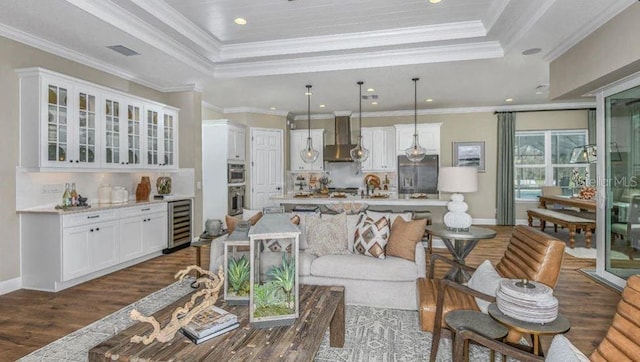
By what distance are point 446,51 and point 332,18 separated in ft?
5.48

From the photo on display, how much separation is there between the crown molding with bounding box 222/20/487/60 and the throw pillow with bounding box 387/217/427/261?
7.84 feet

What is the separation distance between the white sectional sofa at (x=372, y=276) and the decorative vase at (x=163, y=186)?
3.59m

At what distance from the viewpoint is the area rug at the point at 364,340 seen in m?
2.52

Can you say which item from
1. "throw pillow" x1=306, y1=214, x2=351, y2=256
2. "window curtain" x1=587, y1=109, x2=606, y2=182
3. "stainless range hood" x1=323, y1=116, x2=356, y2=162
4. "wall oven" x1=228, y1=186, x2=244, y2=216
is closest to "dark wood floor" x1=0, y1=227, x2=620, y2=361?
"throw pillow" x1=306, y1=214, x2=351, y2=256

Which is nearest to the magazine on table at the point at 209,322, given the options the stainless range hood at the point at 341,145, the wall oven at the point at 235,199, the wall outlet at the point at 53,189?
the wall outlet at the point at 53,189

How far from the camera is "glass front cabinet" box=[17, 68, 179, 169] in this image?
3.99 meters

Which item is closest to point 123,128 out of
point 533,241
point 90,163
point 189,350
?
point 90,163

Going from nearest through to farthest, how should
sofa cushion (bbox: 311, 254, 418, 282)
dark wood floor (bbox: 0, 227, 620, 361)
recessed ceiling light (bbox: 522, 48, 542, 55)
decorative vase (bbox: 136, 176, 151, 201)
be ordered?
dark wood floor (bbox: 0, 227, 620, 361) < sofa cushion (bbox: 311, 254, 418, 282) < recessed ceiling light (bbox: 522, 48, 542, 55) < decorative vase (bbox: 136, 176, 151, 201)

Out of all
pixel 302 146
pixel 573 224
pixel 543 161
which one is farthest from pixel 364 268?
pixel 543 161

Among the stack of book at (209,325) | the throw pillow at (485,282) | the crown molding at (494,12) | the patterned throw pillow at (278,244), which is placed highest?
the crown molding at (494,12)

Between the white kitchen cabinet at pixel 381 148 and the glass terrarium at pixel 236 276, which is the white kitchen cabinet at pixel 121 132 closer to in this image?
the glass terrarium at pixel 236 276

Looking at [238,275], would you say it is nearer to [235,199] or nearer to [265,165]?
[235,199]

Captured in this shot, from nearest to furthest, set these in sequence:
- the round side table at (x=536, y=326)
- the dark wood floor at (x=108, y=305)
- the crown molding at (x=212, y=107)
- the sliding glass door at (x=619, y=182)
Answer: the round side table at (x=536, y=326)
the dark wood floor at (x=108, y=305)
the sliding glass door at (x=619, y=182)
the crown molding at (x=212, y=107)

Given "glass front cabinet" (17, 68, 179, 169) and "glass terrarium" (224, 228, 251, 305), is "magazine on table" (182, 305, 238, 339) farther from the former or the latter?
"glass front cabinet" (17, 68, 179, 169)
